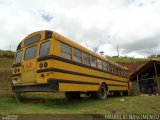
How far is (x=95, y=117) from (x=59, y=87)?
181 centimetres

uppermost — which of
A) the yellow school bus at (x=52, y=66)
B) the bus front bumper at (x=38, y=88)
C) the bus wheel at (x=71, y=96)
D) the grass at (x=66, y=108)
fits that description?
the yellow school bus at (x=52, y=66)

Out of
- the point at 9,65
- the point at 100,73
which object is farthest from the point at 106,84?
the point at 9,65

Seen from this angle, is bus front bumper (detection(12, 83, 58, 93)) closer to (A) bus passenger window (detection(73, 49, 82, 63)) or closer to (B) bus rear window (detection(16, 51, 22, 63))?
(B) bus rear window (detection(16, 51, 22, 63))

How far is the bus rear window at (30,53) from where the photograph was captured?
30.9 feet

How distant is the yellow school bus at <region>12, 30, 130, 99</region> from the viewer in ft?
27.7

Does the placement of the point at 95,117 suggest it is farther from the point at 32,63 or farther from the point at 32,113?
the point at 32,63

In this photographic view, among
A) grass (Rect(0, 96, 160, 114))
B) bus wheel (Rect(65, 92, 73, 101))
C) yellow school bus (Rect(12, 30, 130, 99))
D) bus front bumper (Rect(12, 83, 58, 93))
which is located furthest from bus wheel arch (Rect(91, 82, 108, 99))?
bus front bumper (Rect(12, 83, 58, 93))

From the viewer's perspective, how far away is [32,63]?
9.22m

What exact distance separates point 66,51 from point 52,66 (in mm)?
1236

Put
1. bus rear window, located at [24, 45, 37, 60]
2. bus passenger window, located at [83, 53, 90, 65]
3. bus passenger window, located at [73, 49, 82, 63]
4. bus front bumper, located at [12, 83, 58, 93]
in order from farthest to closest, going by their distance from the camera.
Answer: bus passenger window, located at [83, 53, 90, 65] → bus passenger window, located at [73, 49, 82, 63] → bus rear window, located at [24, 45, 37, 60] → bus front bumper, located at [12, 83, 58, 93]

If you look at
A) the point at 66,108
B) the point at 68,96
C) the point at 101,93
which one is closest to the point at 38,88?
the point at 66,108

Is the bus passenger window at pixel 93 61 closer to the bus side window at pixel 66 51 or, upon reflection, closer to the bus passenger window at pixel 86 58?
the bus passenger window at pixel 86 58

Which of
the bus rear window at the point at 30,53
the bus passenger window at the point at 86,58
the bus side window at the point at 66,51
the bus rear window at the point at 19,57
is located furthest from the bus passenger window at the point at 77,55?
the bus rear window at the point at 19,57

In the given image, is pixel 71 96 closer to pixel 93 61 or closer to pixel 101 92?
pixel 101 92
